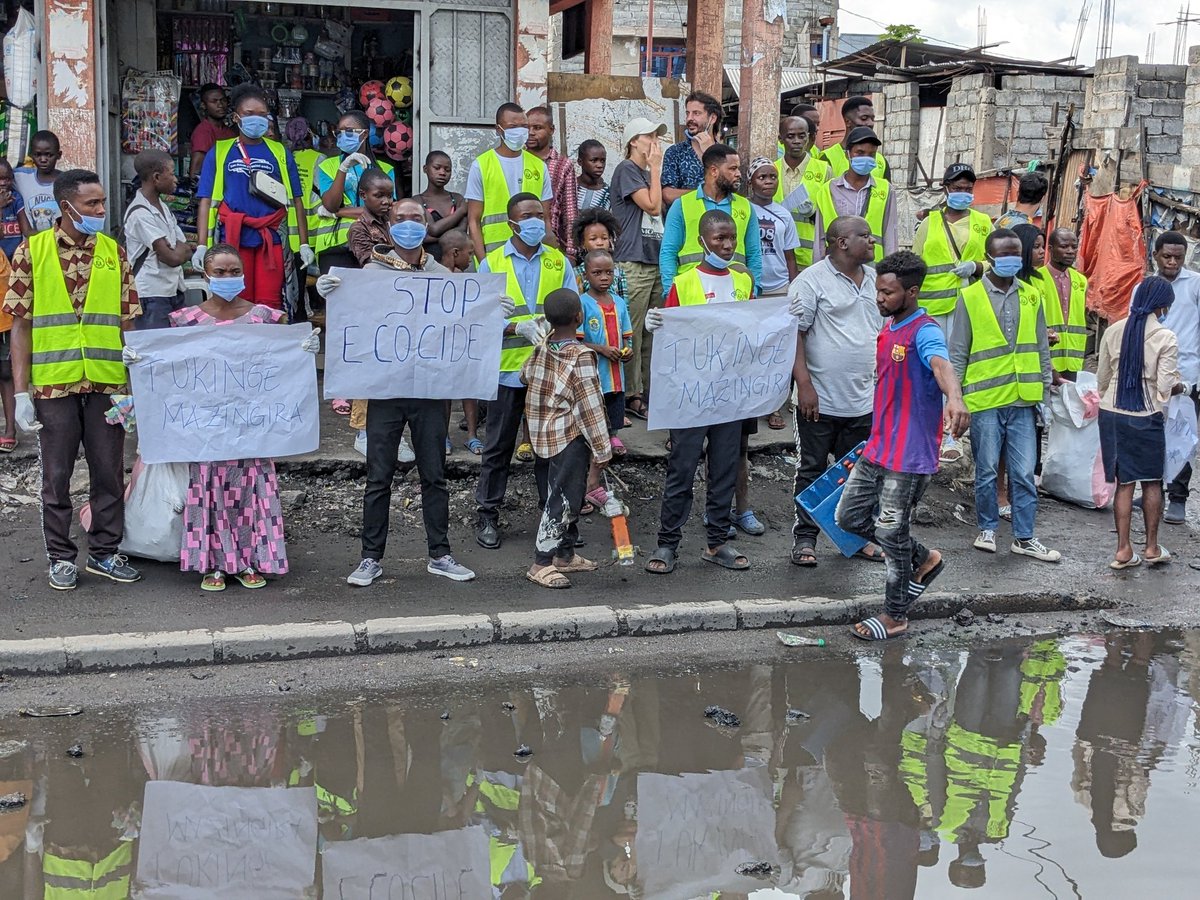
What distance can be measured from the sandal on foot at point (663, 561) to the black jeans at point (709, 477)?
33 millimetres

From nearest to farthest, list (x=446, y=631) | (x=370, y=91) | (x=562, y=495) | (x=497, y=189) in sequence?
(x=446, y=631)
(x=562, y=495)
(x=497, y=189)
(x=370, y=91)

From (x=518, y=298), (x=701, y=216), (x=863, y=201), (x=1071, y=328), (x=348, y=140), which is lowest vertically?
(x=1071, y=328)

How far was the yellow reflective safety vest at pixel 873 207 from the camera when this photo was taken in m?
8.98

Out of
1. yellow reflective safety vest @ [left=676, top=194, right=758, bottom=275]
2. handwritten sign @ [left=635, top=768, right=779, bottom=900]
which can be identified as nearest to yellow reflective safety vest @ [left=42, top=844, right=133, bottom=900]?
handwritten sign @ [left=635, top=768, right=779, bottom=900]

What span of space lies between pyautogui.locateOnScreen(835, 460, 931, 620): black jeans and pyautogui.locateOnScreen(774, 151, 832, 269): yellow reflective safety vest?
292 centimetres

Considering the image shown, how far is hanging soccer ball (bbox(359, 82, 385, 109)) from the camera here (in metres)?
11.7

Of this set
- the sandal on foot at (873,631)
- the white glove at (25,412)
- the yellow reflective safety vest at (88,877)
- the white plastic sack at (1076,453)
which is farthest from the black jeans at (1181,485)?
the yellow reflective safety vest at (88,877)

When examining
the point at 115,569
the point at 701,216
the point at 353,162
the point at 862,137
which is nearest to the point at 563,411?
the point at 701,216

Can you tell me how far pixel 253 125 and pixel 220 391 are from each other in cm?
277

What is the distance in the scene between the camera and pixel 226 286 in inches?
261

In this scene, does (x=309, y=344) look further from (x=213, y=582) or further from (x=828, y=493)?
(x=828, y=493)

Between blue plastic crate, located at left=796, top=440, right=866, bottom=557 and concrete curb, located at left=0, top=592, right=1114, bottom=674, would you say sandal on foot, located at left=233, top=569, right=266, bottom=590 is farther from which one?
blue plastic crate, located at left=796, top=440, right=866, bottom=557

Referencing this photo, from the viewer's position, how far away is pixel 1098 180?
1645 cm

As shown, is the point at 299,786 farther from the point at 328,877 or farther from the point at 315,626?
the point at 315,626
